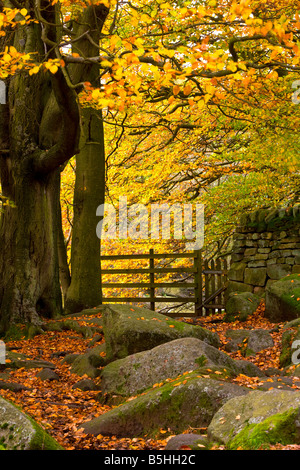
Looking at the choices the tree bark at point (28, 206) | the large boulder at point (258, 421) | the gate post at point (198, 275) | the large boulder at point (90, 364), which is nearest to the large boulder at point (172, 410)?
the large boulder at point (258, 421)

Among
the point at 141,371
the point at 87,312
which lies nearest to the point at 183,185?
the point at 87,312

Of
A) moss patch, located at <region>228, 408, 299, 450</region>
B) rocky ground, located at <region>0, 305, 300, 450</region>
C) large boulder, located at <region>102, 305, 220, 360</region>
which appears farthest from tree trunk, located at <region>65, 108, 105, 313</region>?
moss patch, located at <region>228, 408, 299, 450</region>

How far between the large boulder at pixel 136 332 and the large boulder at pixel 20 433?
3.26 m

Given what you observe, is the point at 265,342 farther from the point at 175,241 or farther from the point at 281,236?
the point at 175,241

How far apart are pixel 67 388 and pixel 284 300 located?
4.89 metres

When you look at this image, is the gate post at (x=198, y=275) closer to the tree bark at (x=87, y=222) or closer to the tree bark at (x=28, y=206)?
the tree bark at (x=87, y=222)

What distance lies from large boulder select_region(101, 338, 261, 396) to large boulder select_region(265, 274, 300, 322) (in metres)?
3.82

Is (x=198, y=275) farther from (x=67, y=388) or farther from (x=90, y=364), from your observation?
(x=67, y=388)

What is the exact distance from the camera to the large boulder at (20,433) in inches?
113

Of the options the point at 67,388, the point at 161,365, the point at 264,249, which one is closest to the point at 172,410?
the point at 161,365

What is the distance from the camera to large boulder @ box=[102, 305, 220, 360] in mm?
6293

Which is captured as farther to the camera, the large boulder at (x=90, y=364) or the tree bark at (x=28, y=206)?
the tree bark at (x=28, y=206)

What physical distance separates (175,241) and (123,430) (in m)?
13.2
